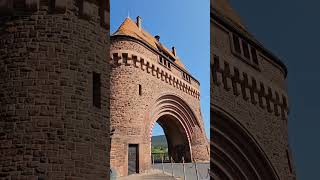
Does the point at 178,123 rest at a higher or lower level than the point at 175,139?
higher

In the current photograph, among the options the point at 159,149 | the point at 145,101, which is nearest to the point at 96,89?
the point at 145,101

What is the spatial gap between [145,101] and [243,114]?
6.62 meters

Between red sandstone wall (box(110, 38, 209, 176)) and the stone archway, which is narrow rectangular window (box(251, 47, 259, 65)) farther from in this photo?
the stone archway

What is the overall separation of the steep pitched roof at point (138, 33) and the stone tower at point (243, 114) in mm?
6646

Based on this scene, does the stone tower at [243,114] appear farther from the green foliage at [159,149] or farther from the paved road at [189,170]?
the green foliage at [159,149]

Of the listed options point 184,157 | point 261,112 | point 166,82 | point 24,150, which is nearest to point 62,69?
point 24,150

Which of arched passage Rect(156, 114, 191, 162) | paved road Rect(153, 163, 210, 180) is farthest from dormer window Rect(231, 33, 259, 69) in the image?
arched passage Rect(156, 114, 191, 162)

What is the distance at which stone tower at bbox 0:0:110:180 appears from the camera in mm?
4406

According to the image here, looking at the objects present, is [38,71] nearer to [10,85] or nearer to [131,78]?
[10,85]

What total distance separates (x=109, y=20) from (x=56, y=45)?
0.91m

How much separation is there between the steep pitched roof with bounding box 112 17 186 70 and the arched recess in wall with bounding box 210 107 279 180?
664 cm

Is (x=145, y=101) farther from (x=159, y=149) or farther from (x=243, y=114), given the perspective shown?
(x=243, y=114)

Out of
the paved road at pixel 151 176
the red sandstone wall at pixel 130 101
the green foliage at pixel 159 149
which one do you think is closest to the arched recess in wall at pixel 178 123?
the green foliage at pixel 159 149

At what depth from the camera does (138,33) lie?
11.9 m
